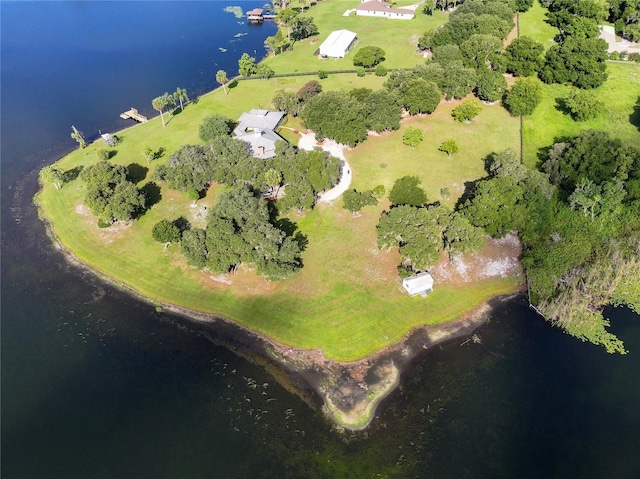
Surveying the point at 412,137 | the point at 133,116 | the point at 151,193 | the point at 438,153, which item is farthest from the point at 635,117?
the point at 133,116

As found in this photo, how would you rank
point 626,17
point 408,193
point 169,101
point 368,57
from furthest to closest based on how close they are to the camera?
1. point 626,17
2. point 368,57
3. point 169,101
4. point 408,193

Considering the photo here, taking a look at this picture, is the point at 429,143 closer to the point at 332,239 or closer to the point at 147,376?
the point at 332,239

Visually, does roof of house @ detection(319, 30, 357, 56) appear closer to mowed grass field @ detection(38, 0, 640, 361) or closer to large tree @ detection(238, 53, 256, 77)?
large tree @ detection(238, 53, 256, 77)

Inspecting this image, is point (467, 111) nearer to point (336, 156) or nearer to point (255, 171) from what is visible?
point (336, 156)

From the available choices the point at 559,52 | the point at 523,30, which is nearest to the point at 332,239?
the point at 559,52

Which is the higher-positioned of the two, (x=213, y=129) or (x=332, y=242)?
(x=213, y=129)

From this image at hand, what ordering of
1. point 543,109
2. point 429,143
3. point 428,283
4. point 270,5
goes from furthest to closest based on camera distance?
point 270,5 < point 543,109 < point 429,143 < point 428,283

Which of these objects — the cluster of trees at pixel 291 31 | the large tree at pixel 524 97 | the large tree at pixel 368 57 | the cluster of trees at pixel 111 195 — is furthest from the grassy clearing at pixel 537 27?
the cluster of trees at pixel 111 195
